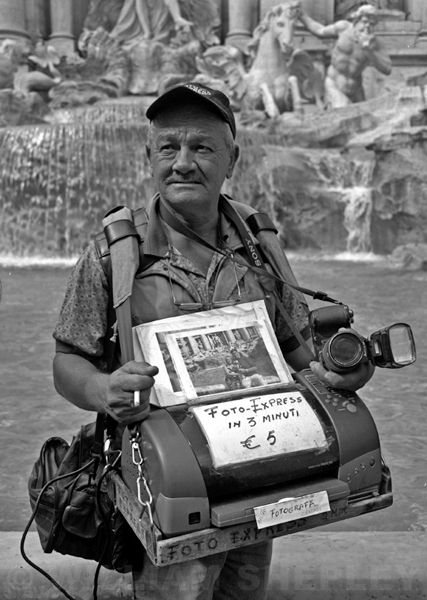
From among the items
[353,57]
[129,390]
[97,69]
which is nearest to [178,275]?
[129,390]

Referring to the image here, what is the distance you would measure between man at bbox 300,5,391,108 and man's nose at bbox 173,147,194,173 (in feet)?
40.8

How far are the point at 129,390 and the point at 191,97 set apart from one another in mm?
606

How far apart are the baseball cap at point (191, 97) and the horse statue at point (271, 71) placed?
11900 millimetres

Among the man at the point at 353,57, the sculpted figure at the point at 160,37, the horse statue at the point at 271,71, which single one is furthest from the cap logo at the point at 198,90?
the sculpted figure at the point at 160,37

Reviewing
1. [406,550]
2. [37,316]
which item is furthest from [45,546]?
[37,316]

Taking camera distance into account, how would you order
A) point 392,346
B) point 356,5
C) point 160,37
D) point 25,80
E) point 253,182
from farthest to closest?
point 356,5 → point 160,37 → point 25,80 → point 253,182 → point 392,346

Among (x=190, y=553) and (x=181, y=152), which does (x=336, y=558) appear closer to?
(x=190, y=553)

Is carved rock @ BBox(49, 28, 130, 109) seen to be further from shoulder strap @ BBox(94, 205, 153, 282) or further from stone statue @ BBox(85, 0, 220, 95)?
shoulder strap @ BBox(94, 205, 153, 282)

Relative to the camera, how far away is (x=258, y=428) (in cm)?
126

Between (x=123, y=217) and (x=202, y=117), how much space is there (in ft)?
0.86

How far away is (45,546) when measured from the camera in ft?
4.86

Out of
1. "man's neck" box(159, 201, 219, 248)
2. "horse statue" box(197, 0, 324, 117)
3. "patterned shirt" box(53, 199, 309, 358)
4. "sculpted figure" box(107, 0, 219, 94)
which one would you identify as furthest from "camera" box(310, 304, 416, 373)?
"sculpted figure" box(107, 0, 219, 94)

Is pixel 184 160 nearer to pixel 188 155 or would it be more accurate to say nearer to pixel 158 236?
pixel 188 155

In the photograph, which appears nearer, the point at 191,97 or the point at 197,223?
the point at 191,97
